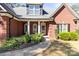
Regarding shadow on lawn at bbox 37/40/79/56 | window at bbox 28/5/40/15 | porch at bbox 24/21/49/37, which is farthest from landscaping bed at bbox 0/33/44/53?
window at bbox 28/5/40/15

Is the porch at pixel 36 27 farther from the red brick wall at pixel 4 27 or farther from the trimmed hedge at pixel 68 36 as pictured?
the red brick wall at pixel 4 27

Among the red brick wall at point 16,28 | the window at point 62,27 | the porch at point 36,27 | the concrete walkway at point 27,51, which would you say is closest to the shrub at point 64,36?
the window at point 62,27

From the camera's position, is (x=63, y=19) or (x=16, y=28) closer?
(x=16, y=28)

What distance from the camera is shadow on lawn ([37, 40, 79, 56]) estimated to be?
14.1 metres

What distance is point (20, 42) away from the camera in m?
16.5

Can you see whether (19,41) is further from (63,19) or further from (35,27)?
(63,19)

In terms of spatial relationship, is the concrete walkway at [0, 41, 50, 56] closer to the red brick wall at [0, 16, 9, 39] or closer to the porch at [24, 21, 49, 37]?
the red brick wall at [0, 16, 9, 39]

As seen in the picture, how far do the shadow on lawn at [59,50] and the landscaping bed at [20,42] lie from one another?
1392 millimetres

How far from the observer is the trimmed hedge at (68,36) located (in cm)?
1822

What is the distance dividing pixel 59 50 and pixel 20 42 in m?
3.00

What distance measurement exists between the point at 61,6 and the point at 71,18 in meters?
1.25

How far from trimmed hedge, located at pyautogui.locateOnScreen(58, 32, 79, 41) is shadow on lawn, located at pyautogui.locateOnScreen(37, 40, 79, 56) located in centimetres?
142

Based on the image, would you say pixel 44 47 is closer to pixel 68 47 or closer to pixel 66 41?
pixel 68 47

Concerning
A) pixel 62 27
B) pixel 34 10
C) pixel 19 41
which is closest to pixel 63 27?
pixel 62 27
